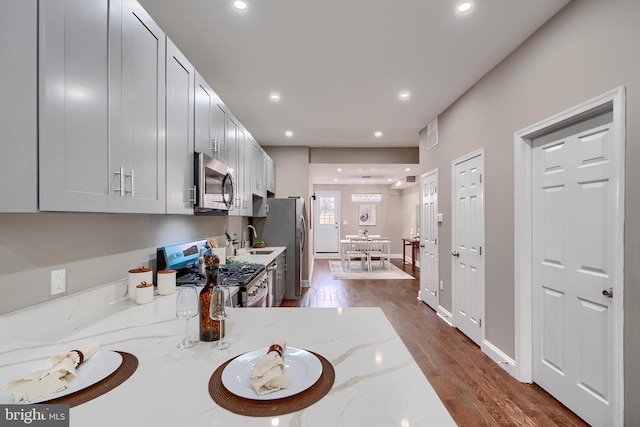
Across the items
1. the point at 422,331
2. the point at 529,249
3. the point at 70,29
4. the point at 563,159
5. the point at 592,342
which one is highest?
the point at 70,29

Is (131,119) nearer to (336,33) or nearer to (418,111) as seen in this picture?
(336,33)

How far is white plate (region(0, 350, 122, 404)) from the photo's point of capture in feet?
2.60

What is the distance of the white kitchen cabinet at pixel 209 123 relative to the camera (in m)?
2.04

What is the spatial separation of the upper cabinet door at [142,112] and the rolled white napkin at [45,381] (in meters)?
0.62

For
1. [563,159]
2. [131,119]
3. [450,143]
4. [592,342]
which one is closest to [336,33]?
[131,119]

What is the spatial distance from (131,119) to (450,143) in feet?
11.3

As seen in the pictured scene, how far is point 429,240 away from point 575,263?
Result: 2.46m

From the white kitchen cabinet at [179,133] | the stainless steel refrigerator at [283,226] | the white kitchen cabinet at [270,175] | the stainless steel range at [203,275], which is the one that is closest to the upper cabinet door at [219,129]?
the white kitchen cabinet at [179,133]

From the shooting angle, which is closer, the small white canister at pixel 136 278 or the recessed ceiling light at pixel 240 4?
the small white canister at pixel 136 278

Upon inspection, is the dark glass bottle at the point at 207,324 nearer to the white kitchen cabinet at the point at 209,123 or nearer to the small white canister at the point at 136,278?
the small white canister at the point at 136,278

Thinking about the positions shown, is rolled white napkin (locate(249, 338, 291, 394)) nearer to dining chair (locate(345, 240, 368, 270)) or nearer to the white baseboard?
the white baseboard

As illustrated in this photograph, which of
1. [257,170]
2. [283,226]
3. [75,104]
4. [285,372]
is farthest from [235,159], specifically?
[285,372]

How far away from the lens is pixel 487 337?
2.87 metres

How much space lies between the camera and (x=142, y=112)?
1.38m
